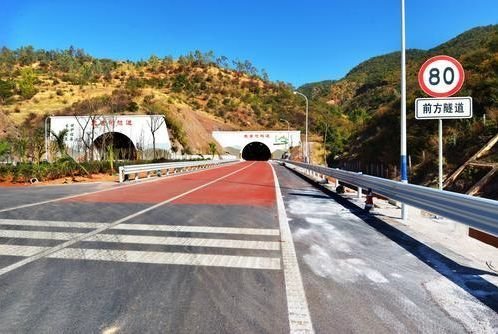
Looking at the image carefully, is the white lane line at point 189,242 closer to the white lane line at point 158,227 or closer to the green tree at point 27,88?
the white lane line at point 158,227

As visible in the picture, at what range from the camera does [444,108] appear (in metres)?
10.1

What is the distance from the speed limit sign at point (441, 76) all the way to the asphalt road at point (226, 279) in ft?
11.6

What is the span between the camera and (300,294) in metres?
4.62

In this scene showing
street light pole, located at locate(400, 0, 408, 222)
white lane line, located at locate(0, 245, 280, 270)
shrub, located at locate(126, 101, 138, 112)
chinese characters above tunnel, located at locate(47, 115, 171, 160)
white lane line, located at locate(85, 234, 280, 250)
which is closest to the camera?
white lane line, located at locate(0, 245, 280, 270)

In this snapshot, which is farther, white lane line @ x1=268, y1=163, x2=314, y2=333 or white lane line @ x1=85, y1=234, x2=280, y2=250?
white lane line @ x1=85, y1=234, x2=280, y2=250

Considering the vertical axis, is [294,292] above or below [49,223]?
below

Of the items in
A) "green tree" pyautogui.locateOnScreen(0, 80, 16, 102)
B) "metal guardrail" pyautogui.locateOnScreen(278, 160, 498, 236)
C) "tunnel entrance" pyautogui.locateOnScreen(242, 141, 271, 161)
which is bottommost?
"tunnel entrance" pyautogui.locateOnScreen(242, 141, 271, 161)

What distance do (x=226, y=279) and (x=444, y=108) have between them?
731 cm

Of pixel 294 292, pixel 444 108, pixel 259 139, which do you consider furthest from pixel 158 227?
pixel 259 139

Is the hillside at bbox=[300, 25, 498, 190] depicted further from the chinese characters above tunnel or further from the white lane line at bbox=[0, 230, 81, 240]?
the chinese characters above tunnel

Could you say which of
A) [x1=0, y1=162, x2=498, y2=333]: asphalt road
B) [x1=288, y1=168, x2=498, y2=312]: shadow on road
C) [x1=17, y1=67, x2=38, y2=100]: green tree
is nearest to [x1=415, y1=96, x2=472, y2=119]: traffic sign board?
[x1=288, y1=168, x2=498, y2=312]: shadow on road

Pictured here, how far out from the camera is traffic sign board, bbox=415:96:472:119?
9898 millimetres

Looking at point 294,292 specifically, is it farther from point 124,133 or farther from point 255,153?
point 255,153

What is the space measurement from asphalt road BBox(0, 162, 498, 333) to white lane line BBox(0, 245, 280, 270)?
1 cm
